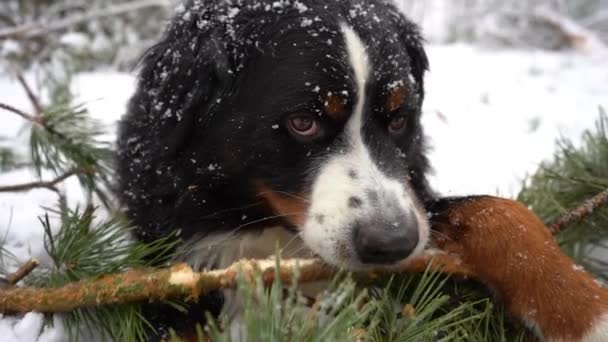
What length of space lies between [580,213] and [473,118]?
3542mm

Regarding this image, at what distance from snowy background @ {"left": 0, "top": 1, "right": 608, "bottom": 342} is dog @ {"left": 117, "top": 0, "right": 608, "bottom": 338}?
60cm

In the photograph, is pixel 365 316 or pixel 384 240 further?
pixel 384 240

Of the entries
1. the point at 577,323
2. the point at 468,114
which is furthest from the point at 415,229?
the point at 468,114

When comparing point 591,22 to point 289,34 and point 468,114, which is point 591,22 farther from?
point 289,34

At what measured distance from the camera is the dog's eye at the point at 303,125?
219 cm

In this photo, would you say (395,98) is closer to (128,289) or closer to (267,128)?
(267,128)

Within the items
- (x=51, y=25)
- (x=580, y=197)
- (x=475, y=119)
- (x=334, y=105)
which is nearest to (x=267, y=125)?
(x=334, y=105)

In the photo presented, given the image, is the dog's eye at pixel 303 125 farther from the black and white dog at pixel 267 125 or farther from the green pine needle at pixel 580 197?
the green pine needle at pixel 580 197

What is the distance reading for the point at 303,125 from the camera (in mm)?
2203

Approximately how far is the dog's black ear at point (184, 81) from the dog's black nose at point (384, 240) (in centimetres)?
86

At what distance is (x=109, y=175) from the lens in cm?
290

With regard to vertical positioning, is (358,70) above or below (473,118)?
above

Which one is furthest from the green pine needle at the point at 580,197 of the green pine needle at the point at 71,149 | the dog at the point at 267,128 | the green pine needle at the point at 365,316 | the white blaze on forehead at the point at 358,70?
the green pine needle at the point at 71,149

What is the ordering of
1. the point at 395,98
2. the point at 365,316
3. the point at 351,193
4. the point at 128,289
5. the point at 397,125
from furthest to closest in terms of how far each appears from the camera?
1. the point at 397,125
2. the point at 395,98
3. the point at 351,193
4. the point at 128,289
5. the point at 365,316
